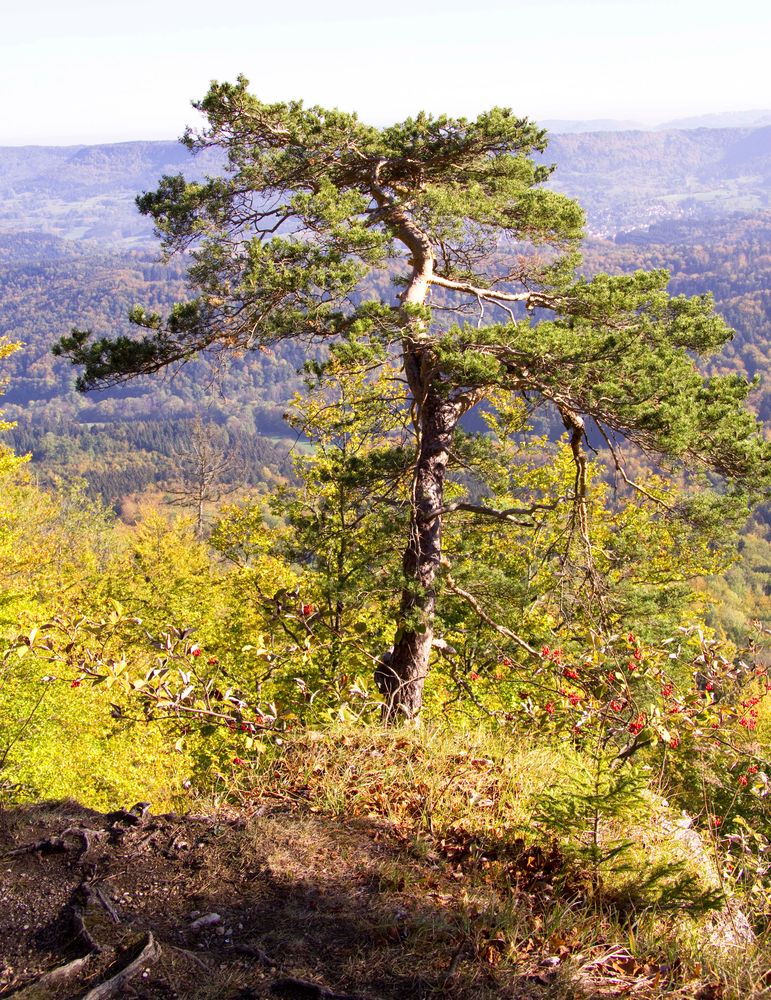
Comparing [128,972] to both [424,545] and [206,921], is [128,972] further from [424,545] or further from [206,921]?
[424,545]

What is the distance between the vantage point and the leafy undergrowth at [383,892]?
266cm

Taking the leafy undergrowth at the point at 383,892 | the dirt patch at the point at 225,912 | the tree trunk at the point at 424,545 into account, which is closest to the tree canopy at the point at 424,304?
the tree trunk at the point at 424,545

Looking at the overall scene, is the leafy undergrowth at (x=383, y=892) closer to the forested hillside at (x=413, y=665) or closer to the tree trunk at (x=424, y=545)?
the forested hillside at (x=413, y=665)

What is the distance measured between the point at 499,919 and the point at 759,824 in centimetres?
218

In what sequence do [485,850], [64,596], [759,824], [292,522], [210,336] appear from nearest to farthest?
[485,850], [759,824], [210,336], [292,522], [64,596]

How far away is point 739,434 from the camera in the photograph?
646 cm

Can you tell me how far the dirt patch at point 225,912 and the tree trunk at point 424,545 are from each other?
342 centimetres

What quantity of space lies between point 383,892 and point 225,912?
2.33ft

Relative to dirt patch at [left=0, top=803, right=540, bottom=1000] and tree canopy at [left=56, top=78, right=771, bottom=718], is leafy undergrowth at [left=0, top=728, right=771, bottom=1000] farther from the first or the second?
tree canopy at [left=56, top=78, right=771, bottom=718]

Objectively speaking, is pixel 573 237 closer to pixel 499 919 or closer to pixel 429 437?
pixel 429 437

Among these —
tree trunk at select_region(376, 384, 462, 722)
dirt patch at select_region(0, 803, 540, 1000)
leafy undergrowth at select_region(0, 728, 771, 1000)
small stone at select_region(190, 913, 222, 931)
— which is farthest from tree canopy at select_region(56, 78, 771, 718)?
small stone at select_region(190, 913, 222, 931)

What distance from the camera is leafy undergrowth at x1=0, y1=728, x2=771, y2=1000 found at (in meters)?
2.66

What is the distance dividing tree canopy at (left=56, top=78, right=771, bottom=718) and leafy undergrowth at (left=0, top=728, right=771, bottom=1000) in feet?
6.47

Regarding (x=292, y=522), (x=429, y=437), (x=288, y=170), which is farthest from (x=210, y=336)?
(x=292, y=522)
